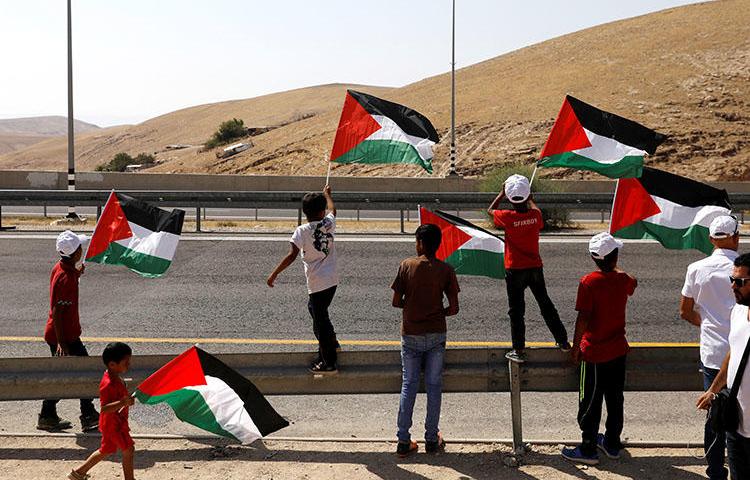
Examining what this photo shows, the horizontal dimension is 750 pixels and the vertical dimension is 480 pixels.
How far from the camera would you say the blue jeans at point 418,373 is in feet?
20.7

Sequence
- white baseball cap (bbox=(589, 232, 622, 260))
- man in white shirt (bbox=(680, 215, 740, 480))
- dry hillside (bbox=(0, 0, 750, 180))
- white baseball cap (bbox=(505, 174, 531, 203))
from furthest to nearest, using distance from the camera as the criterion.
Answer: dry hillside (bbox=(0, 0, 750, 180)) < white baseball cap (bbox=(505, 174, 531, 203)) < white baseball cap (bbox=(589, 232, 622, 260)) < man in white shirt (bbox=(680, 215, 740, 480))

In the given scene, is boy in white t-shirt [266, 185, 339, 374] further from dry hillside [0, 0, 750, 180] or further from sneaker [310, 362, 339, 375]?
dry hillside [0, 0, 750, 180]

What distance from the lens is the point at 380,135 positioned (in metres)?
8.08

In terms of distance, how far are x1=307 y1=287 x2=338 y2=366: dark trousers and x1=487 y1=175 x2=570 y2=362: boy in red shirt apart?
1439mm

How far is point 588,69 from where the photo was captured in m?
65.1

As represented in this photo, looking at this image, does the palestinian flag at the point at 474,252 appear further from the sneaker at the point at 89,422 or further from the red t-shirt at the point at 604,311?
the sneaker at the point at 89,422

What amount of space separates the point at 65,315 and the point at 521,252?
3648 mm

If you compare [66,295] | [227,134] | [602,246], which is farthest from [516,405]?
[227,134]

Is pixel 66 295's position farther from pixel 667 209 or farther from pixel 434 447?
pixel 667 209

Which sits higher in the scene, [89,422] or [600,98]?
[600,98]

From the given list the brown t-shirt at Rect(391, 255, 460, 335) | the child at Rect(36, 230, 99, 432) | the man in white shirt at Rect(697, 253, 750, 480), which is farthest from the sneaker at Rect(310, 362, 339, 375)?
the man in white shirt at Rect(697, 253, 750, 480)

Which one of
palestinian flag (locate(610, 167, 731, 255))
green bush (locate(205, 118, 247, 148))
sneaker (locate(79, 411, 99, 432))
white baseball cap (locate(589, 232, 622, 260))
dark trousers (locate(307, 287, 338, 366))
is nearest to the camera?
white baseball cap (locate(589, 232, 622, 260))

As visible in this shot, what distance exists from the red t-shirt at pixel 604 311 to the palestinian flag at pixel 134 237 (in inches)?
132

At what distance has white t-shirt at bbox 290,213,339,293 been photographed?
22.3ft
